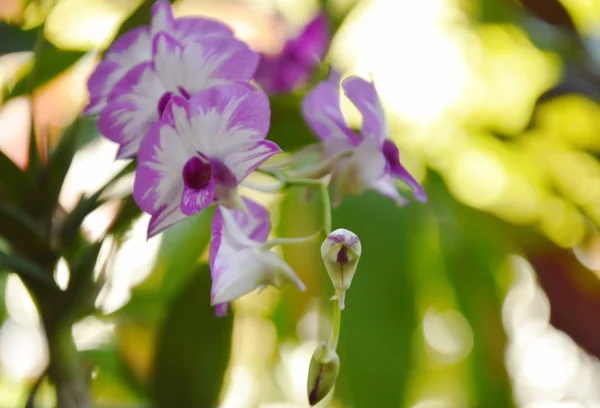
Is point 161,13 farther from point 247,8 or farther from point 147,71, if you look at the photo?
point 247,8

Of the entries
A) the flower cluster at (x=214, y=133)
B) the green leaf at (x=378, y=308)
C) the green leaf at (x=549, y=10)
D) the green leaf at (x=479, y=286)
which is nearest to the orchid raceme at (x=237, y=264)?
the flower cluster at (x=214, y=133)

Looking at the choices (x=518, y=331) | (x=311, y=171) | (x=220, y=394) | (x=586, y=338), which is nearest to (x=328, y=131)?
(x=311, y=171)

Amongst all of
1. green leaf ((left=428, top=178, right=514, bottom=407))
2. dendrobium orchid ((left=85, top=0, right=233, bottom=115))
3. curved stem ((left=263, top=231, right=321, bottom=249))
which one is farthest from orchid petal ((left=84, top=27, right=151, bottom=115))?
green leaf ((left=428, top=178, right=514, bottom=407))

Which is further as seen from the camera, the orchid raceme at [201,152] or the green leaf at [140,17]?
the green leaf at [140,17]

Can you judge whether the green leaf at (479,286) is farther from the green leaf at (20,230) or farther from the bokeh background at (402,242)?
the green leaf at (20,230)

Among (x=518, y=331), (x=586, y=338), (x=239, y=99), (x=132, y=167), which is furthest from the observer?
(x=518, y=331)

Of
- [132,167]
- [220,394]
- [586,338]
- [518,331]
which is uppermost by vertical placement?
[132,167]
